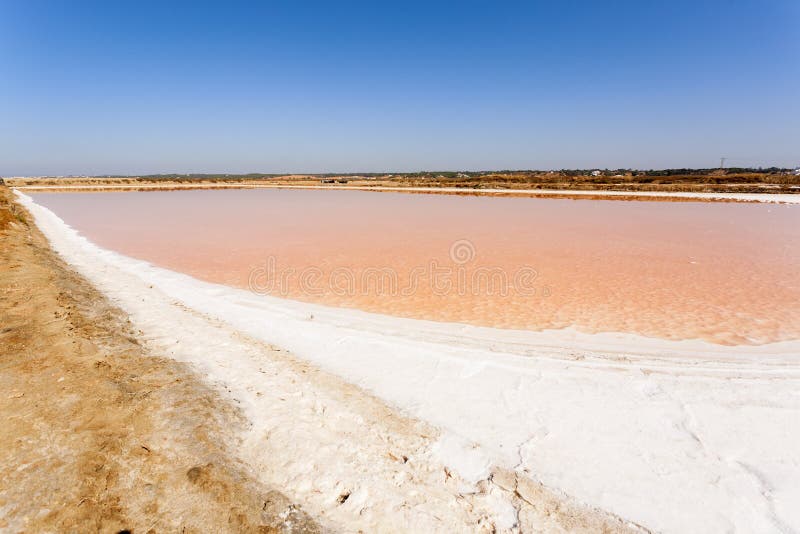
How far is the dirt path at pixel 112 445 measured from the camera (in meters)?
2.91

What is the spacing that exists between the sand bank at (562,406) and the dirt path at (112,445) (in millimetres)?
357

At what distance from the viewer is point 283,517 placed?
2975mm

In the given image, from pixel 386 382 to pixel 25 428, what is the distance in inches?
138

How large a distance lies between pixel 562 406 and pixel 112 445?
174 inches

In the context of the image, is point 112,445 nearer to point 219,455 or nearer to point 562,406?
point 219,455

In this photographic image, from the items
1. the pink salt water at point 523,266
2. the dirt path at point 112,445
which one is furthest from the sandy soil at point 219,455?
the pink salt water at point 523,266

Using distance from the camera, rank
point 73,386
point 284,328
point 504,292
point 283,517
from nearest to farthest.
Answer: point 283,517 → point 73,386 → point 284,328 → point 504,292

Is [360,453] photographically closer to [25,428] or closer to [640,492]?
[640,492]

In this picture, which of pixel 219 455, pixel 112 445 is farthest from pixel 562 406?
pixel 112 445

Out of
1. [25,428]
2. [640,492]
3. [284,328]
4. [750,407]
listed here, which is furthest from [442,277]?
[25,428]

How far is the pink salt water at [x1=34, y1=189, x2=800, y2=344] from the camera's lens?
7797 mm

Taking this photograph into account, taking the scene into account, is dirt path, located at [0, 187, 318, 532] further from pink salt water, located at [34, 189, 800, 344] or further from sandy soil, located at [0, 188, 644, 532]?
pink salt water, located at [34, 189, 800, 344]

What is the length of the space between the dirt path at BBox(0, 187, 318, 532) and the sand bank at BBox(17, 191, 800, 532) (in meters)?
0.36

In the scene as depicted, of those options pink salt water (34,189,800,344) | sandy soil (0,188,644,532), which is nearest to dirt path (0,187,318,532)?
sandy soil (0,188,644,532)
